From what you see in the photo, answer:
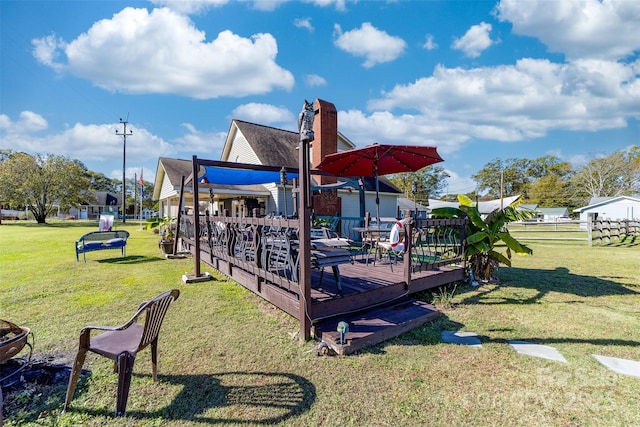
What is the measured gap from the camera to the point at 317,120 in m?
14.4

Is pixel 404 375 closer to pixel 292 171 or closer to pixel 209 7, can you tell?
pixel 292 171

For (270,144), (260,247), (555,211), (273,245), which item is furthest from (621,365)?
(555,211)

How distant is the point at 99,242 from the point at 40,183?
31780 mm

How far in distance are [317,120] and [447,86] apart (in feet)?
27.1

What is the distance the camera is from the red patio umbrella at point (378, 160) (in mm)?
6062

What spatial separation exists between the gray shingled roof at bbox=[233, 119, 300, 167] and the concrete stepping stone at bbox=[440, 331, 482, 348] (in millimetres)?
12760

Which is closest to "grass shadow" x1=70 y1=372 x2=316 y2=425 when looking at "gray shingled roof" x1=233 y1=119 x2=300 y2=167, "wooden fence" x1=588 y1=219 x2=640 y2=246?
"gray shingled roof" x1=233 y1=119 x2=300 y2=167

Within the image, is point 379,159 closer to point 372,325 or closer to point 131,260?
point 372,325

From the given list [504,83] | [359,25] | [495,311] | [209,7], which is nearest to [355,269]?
[495,311]

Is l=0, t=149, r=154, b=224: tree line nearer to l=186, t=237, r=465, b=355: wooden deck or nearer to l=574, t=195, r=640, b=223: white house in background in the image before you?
l=186, t=237, r=465, b=355: wooden deck

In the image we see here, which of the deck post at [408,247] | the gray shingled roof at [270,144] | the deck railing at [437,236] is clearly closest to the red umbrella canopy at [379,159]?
the deck railing at [437,236]

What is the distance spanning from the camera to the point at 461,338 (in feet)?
12.3

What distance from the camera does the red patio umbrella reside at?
6.06m

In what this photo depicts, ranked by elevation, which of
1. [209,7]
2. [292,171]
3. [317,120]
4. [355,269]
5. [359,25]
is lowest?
[355,269]
